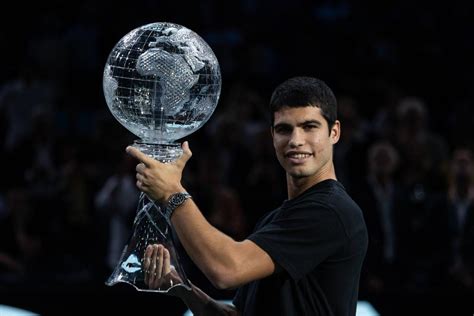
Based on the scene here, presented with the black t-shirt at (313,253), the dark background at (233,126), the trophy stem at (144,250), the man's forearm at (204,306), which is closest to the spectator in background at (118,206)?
the dark background at (233,126)

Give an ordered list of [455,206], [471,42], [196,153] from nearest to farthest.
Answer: [455,206] < [196,153] < [471,42]

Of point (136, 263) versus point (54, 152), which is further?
point (54, 152)

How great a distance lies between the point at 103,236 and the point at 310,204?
159 inches

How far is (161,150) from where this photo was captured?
331cm

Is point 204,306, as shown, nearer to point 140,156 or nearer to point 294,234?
point 294,234

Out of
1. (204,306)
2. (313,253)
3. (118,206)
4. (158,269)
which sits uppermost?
(313,253)

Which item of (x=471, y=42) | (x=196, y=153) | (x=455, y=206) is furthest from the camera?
(x=471, y=42)

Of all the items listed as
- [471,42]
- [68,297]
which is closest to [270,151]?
[68,297]

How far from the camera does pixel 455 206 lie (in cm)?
704

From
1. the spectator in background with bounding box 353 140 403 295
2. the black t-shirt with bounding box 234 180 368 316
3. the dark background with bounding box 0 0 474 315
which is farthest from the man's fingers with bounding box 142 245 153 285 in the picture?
the spectator in background with bounding box 353 140 403 295

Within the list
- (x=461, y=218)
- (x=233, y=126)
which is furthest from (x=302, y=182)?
(x=233, y=126)

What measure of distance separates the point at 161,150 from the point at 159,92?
0.59 feet

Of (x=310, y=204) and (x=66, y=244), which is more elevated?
(x=310, y=204)

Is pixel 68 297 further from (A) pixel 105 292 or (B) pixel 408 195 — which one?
(B) pixel 408 195
